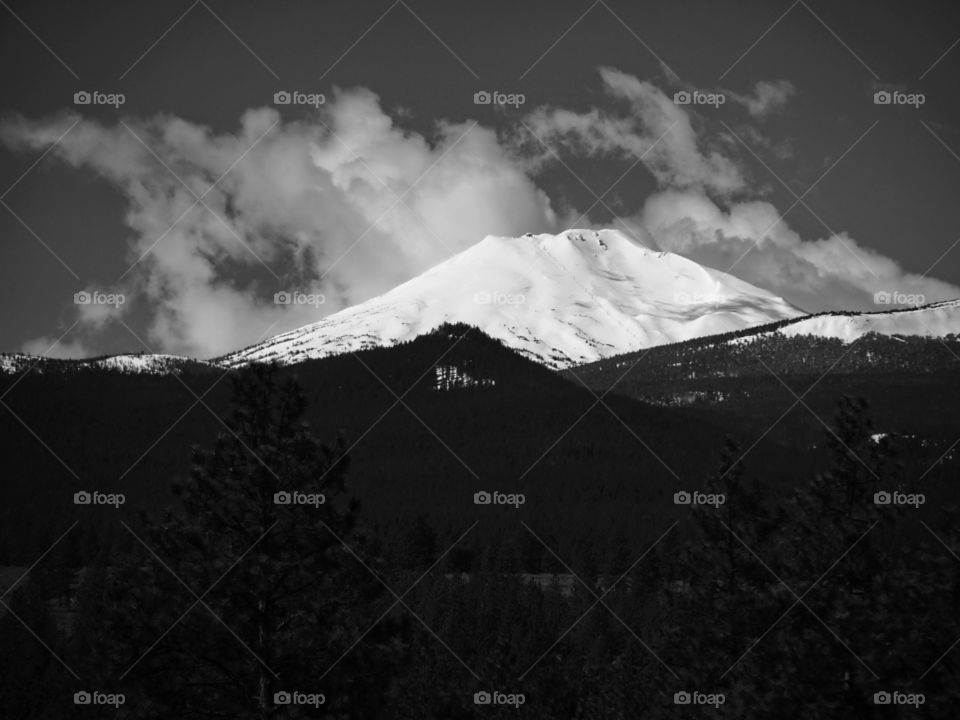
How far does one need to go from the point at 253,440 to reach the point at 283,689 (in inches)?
231

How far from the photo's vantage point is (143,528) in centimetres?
2411

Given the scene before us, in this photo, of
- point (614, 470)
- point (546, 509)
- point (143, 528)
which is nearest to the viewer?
point (143, 528)

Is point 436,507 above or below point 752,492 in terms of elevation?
above

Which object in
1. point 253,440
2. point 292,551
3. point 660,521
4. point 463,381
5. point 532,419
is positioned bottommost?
point 292,551

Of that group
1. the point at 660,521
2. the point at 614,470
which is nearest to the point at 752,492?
the point at 660,521

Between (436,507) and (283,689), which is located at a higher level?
(436,507)

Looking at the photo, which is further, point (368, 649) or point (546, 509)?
point (546, 509)

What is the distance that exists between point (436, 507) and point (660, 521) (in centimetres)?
3060

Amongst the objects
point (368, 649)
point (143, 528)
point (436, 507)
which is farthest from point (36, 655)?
point (436, 507)

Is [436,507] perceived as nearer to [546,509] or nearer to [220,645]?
[546,509]

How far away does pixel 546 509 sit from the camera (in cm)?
13950

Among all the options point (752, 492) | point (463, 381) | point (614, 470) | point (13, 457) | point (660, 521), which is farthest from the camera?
point (463, 381)

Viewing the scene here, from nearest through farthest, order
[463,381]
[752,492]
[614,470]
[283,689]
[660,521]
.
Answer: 1. [283,689]
2. [752,492]
3. [660,521]
4. [614,470]
5. [463,381]

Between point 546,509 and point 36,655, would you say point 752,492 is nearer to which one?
point 36,655
